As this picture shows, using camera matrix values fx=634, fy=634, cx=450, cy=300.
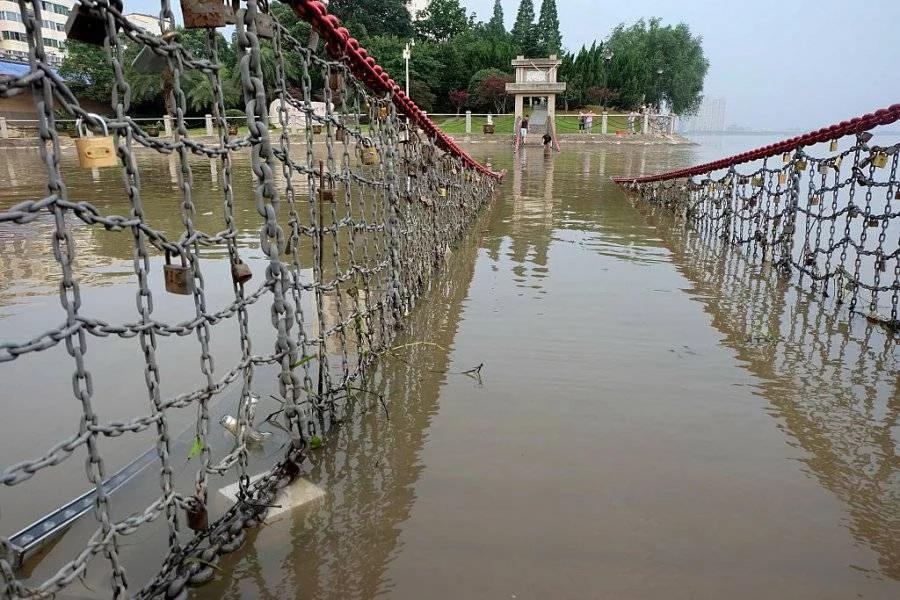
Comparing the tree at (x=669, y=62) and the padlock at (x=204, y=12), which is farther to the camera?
the tree at (x=669, y=62)

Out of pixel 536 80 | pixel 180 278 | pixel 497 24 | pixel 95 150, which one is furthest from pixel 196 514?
pixel 497 24

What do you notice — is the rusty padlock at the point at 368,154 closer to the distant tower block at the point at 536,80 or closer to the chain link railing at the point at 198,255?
the chain link railing at the point at 198,255

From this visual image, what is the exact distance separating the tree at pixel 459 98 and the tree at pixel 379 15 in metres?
14.4

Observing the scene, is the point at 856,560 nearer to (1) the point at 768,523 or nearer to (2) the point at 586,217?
(1) the point at 768,523

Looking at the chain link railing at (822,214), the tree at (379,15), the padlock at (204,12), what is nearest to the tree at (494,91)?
the tree at (379,15)

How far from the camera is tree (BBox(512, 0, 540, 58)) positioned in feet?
176

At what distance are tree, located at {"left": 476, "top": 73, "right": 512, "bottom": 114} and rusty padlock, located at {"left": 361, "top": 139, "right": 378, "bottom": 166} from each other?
4234 centimetres

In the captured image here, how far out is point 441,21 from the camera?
59781 mm

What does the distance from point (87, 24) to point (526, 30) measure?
61.3 meters

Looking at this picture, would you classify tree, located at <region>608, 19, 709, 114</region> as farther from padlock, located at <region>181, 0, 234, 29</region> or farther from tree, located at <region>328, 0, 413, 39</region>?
padlock, located at <region>181, 0, 234, 29</region>

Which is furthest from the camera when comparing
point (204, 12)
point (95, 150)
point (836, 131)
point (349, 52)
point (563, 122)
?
point (563, 122)

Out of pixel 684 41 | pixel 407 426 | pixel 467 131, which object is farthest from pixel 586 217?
pixel 684 41

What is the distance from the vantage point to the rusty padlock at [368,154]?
385 centimetres

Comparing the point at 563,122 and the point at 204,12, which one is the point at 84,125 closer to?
the point at 204,12
